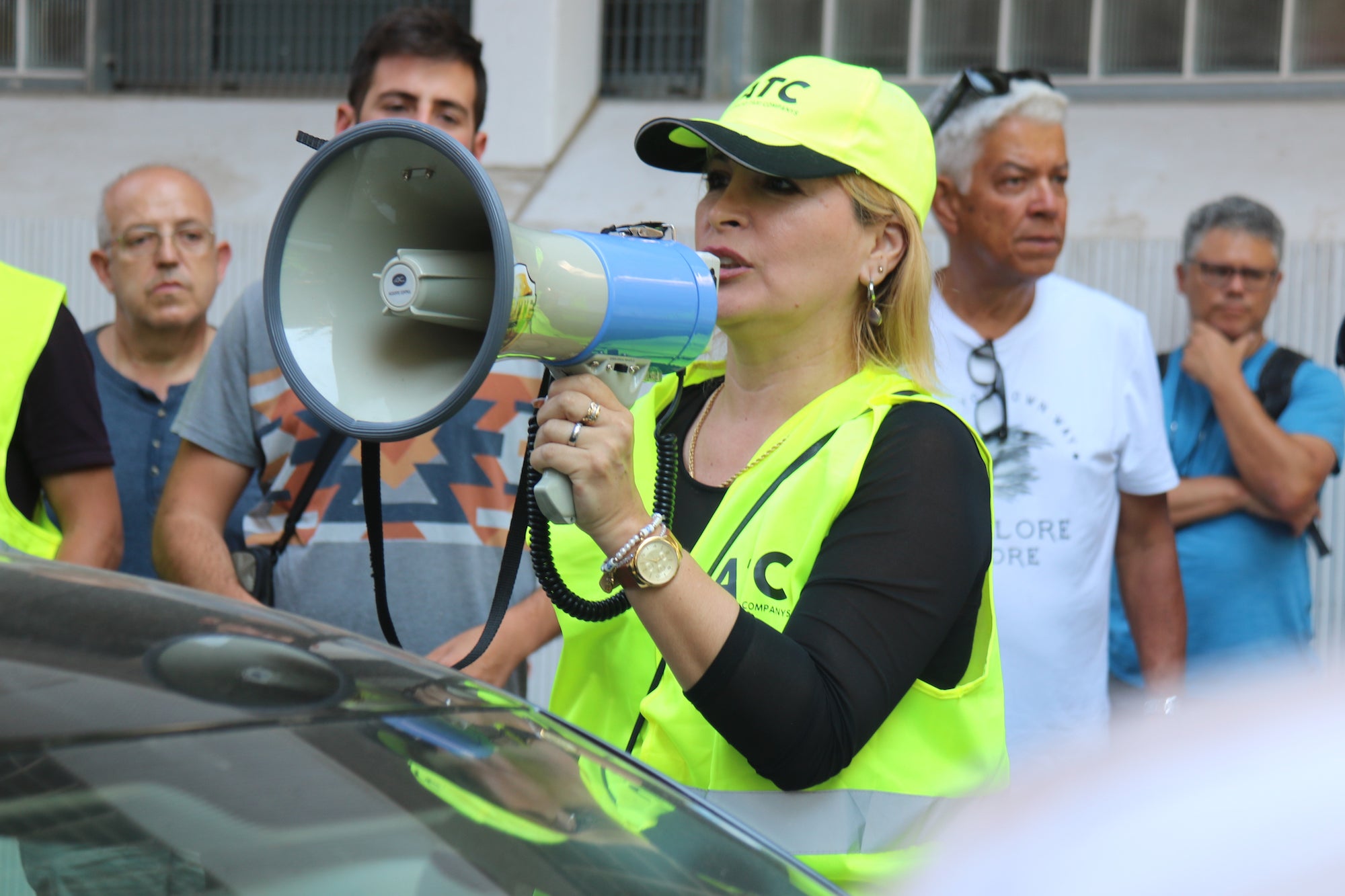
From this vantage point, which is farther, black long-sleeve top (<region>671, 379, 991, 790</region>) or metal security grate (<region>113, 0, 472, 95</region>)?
metal security grate (<region>113, 0, 472, 95</region>)

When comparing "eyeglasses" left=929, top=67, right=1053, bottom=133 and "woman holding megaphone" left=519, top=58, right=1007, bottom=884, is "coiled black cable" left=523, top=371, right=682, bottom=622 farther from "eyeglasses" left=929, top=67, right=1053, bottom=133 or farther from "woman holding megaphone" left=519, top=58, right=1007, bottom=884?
"eyeglasses" left=929, top=67, right=1053, bottom=133

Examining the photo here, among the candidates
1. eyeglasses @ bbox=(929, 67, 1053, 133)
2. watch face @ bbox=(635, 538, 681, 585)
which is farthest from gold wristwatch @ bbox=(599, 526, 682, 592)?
eyeglasses @ bbox=(929, 67, 1053, 133)

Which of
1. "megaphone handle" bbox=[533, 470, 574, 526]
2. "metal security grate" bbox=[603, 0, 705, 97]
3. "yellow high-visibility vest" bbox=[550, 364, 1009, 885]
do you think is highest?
"metal security grate" bbox=[603, 0, 705, 97]

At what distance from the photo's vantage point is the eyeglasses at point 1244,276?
14.0ft

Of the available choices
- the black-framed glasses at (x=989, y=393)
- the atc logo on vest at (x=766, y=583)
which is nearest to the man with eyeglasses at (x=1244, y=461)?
the black-framed glasses at (x=989, y=393)

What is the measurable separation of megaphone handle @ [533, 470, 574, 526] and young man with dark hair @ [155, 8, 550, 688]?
102cm

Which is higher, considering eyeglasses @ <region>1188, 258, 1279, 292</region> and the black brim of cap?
the black brim of cap

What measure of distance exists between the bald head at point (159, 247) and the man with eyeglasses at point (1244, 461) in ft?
8.23

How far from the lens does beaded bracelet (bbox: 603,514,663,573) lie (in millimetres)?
1757

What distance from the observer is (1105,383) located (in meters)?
3.23

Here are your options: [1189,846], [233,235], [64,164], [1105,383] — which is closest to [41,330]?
[1105,383]

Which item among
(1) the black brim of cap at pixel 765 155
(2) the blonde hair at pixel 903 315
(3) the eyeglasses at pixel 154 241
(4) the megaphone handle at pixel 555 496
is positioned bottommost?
(4) the megaphone handle at pixel 555 496

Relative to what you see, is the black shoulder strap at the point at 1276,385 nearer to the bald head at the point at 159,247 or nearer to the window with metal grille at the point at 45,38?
the bald head at the point at 159,247

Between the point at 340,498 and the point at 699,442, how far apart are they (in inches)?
35.2
